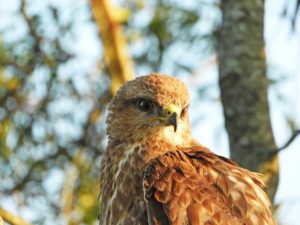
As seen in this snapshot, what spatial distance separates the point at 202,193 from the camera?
5.29 meters

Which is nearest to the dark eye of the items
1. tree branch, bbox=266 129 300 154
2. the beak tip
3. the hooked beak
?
the hooked beak

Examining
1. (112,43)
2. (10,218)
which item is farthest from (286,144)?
(112,43)

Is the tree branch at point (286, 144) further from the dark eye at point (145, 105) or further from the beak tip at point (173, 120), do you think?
the dark eye at point (145, 105)

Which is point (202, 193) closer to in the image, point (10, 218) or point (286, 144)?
point (286, 144)

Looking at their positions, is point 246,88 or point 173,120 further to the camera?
point 246,88

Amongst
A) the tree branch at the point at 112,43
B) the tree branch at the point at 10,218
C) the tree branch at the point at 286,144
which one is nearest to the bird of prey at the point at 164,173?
the tree branch at the point at 286,144

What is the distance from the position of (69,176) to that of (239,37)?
2.49 meters

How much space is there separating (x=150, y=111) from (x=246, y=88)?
0.75 m

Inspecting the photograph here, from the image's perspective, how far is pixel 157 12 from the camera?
8656mm

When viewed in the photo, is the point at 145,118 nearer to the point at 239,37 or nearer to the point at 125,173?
the point at 125,173

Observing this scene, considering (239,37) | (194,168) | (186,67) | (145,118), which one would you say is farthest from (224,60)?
(186,67)

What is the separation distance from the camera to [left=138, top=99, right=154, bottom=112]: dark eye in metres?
6.16

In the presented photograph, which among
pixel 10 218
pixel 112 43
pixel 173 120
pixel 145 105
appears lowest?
pixel 10 218

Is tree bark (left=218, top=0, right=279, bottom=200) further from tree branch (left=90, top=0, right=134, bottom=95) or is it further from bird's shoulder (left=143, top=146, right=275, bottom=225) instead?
tree branch (left=90, top=0, right=134, bottom=95)
